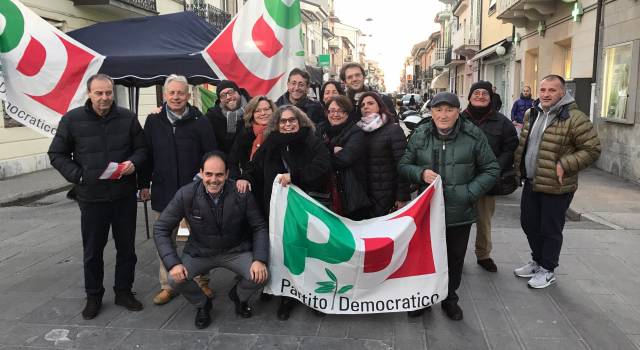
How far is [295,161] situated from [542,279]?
2.40 meters

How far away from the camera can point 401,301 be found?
3.83 metres

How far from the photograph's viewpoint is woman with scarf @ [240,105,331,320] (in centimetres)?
380

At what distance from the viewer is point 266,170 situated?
155 inches

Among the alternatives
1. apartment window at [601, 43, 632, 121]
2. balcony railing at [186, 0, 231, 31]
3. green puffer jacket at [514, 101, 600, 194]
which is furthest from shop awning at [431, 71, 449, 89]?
green puffer jacket at [514, 101, 600, 194]

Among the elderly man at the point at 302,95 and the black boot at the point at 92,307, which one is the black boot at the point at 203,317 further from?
the elderly man at the point at 302,95

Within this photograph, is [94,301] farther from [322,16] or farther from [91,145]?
[322,16]

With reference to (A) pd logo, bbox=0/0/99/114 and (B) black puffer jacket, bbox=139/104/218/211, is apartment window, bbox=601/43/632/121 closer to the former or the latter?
(B) black puffer jacket, bbox=139/104/218/211

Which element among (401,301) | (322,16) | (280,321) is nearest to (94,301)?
(280,321)

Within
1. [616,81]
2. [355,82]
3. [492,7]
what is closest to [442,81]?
[492,7]

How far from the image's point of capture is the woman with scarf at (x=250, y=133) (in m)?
4.21

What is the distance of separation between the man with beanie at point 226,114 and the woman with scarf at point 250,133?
473 millimetres

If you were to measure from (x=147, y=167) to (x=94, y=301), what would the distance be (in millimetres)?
1118

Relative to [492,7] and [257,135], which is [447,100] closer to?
[257,135]

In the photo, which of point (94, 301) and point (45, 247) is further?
point (45, 247)
